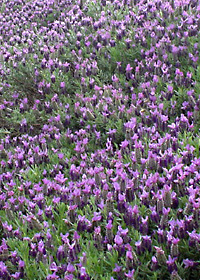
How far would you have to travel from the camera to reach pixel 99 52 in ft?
16.0

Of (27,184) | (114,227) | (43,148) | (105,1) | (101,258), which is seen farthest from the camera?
(105,1)

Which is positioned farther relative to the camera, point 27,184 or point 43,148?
point 43,148

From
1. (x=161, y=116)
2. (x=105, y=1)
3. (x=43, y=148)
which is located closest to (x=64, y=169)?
(x=43, y=148)

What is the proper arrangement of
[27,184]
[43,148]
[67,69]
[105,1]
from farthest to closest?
[105,1]
[67,69]
[43,148]
[27,184]

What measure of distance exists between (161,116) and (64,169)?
0.93 meters

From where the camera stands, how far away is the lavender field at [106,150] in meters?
2.34

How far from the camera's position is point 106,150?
326 centimetres

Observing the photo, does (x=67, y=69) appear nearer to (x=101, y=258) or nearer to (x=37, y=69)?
(x=37, y=69)

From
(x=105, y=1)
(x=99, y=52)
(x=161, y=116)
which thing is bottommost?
(x=161, y=116)

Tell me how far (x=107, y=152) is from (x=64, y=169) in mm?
396

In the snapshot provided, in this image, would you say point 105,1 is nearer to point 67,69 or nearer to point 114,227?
point 67,69

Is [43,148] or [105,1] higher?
[105,1]

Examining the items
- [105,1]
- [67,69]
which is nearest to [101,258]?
[67,69]

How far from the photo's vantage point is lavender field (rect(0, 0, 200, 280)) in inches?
92.1
